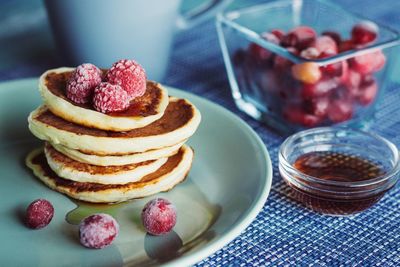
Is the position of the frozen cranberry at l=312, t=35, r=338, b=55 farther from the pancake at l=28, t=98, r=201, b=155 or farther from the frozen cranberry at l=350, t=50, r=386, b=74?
the pancake at l=28, t=98, r=201, b=155

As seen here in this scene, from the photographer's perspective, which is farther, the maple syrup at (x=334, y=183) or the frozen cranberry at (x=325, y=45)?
the frozen cranberry at (x=325, y=45)

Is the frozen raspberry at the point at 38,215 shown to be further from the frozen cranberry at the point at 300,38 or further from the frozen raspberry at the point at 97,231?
the frozen cranberry at the point at 300,38

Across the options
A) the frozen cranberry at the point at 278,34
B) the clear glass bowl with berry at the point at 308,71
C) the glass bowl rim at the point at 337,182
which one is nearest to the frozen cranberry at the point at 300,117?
the clear glass bowl with berry at the point at 308,71

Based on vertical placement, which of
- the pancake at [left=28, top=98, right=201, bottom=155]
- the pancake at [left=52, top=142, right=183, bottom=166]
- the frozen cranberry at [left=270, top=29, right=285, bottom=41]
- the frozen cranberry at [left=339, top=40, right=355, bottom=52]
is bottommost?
the frozen cranberry at [left=339, top=40, right=355, bottom=52]

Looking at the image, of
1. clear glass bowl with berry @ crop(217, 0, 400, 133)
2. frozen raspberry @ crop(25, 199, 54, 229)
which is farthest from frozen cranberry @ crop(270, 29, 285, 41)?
frozen raspberry @ crop(25, 199, 54, 229)

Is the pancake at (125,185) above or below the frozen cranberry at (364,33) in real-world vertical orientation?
below

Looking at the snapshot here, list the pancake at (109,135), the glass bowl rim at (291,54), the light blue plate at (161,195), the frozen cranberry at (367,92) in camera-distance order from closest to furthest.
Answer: the light blue plate at (161,195)
the pancake at (109,135)
the glass bowl rim at (291,54)
the frozen cranberry at (367,92)

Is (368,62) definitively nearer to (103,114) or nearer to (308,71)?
(308,71)
